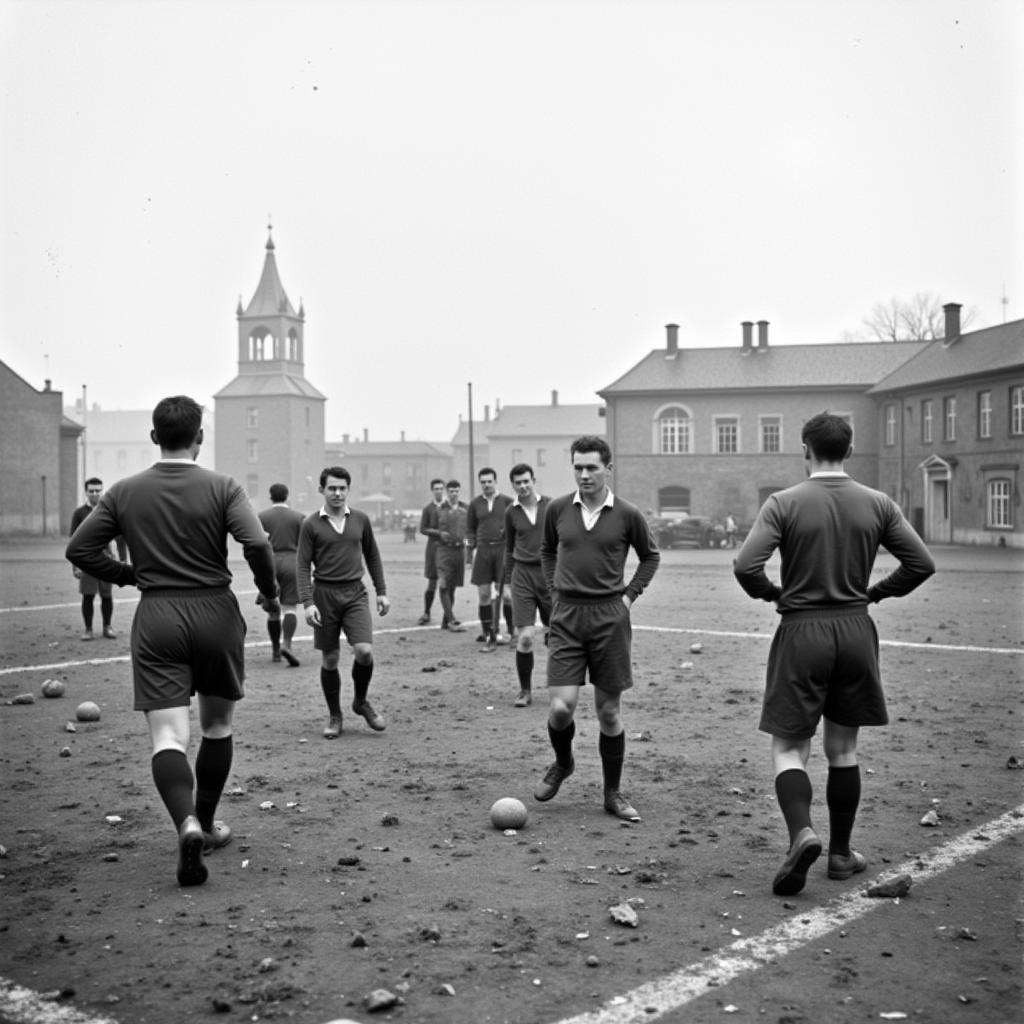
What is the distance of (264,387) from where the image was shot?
9656 cm

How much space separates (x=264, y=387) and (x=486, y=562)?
8497 cm

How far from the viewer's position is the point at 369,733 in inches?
364

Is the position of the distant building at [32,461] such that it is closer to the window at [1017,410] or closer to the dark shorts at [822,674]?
the window at [1017,410]

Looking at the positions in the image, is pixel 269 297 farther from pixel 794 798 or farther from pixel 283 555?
pixel 794 798

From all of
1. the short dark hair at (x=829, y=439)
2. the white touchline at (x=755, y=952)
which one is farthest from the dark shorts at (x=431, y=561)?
the short dark hair at (x=829, y=439)

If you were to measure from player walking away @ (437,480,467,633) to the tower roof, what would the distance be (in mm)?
86266

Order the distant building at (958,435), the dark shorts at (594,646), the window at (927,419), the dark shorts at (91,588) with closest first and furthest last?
1. the dark shorts at (594,646)
2. the dark shorts at (91,588)
3. the distant building at (958,435)
4. the window at (927,419)

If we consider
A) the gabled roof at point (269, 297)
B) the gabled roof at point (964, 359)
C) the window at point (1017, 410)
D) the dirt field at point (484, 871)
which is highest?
the gabled roof at point (269, 297)

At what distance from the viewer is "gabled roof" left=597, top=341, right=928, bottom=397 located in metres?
61.8

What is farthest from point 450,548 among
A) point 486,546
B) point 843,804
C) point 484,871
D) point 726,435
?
point 726,435

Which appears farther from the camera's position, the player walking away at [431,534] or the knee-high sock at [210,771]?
the player walking away at [431,534]

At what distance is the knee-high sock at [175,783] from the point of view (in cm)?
542

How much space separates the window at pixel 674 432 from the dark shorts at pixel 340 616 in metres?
55.3

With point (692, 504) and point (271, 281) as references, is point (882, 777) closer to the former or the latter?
point (692, 504)
